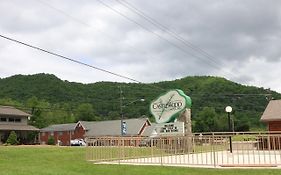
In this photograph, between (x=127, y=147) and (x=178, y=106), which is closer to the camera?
(x=127, y=147)

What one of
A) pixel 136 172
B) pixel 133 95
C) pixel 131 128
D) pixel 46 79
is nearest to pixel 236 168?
pixel 136 172

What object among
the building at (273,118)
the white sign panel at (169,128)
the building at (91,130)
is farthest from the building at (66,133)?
the white sign panel at (169,128)

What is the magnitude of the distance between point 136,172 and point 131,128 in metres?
63.9

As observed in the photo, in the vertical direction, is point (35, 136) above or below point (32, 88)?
below

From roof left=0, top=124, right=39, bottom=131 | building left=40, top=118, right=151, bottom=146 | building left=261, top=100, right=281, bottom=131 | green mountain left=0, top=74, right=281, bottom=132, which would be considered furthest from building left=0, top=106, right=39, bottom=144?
building left=261, top=100, right=281, bottom=131

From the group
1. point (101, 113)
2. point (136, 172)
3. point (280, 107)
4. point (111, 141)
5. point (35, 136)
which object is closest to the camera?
point (136, 172)

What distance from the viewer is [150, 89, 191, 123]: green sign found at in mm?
29031

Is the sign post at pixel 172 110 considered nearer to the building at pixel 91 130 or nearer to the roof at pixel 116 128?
the roof at pixel 116 128

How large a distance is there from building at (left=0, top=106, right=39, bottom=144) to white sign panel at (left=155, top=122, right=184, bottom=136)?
37860mm

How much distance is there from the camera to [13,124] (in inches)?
2494

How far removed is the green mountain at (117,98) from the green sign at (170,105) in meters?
37.3

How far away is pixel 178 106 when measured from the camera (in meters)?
29.1

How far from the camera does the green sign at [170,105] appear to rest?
29031mm

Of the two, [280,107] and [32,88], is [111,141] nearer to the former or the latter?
[280,107]
